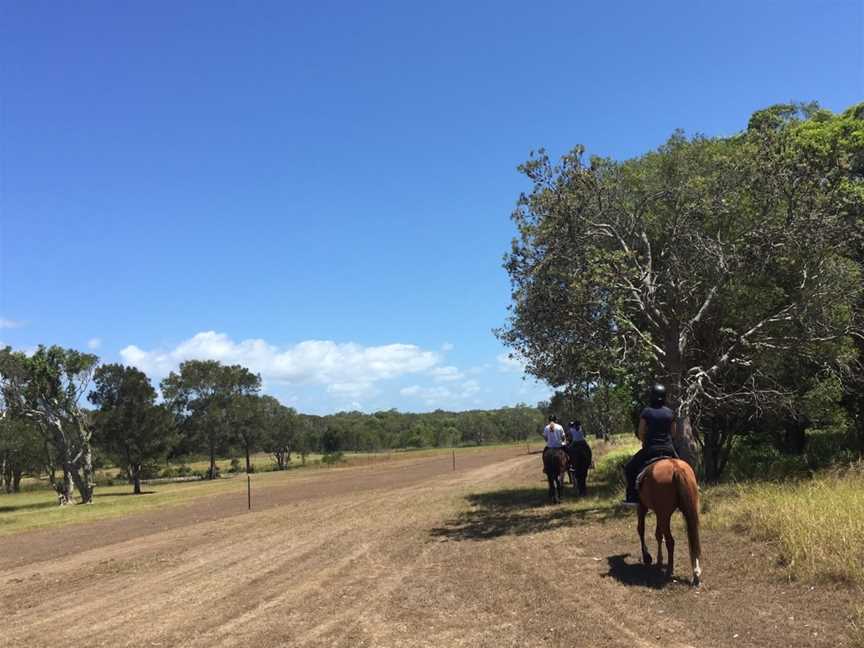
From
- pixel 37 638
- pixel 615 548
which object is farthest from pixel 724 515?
pixel 37 638

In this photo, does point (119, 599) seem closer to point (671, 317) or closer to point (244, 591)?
point (244, 591)

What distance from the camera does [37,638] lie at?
793 centimetres

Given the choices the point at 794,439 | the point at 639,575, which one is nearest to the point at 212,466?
the point at 794,439

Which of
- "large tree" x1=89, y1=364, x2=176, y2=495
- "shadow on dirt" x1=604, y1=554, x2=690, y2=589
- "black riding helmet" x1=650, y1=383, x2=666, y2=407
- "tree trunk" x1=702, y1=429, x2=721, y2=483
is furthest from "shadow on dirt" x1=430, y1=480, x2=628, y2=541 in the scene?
"large tree" x1=89, y1=364, x2=176, y2=495

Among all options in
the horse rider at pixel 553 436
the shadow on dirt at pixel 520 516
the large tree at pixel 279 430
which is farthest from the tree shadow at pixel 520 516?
the large tree at pixel 279 430

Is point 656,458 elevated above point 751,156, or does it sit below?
below

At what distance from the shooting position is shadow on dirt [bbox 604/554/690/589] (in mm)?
8055

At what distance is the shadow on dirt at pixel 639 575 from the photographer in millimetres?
8055

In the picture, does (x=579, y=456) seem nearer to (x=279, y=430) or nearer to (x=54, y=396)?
(x=54, y=396)

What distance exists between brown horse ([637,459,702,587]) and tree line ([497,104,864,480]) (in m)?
5.54

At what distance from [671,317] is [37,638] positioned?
14775 millimetres

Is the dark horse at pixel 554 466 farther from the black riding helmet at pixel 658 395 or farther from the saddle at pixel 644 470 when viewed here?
the black riding helmet at pixel 658 395

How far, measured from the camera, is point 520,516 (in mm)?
15352

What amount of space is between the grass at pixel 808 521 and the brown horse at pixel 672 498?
1.15 m
